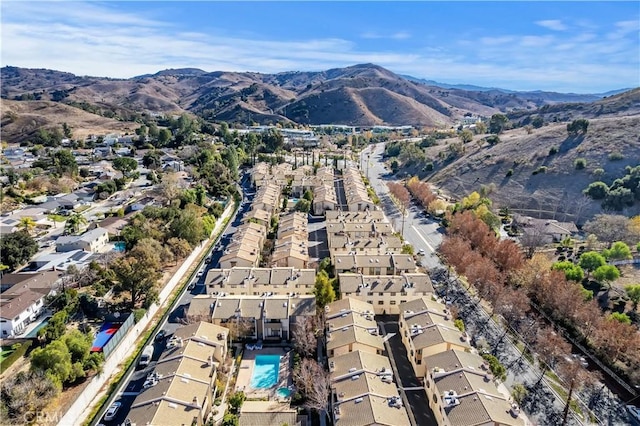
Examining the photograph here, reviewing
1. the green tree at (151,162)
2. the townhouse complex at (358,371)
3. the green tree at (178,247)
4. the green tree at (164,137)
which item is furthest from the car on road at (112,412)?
the green tree at (164,137)

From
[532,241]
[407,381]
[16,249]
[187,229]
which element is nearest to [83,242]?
[16,249]

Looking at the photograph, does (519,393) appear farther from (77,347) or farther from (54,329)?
(54,329)

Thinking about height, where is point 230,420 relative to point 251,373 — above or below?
above

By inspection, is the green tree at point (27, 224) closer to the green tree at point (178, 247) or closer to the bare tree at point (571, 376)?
the green tree at point (178, 247)

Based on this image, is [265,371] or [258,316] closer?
[265,371]

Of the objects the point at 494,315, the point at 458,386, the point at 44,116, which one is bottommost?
the point at 494,315

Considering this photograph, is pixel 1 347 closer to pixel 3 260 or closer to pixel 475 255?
pixel 3 260

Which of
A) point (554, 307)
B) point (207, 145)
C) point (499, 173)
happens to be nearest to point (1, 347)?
point (554, 307)
